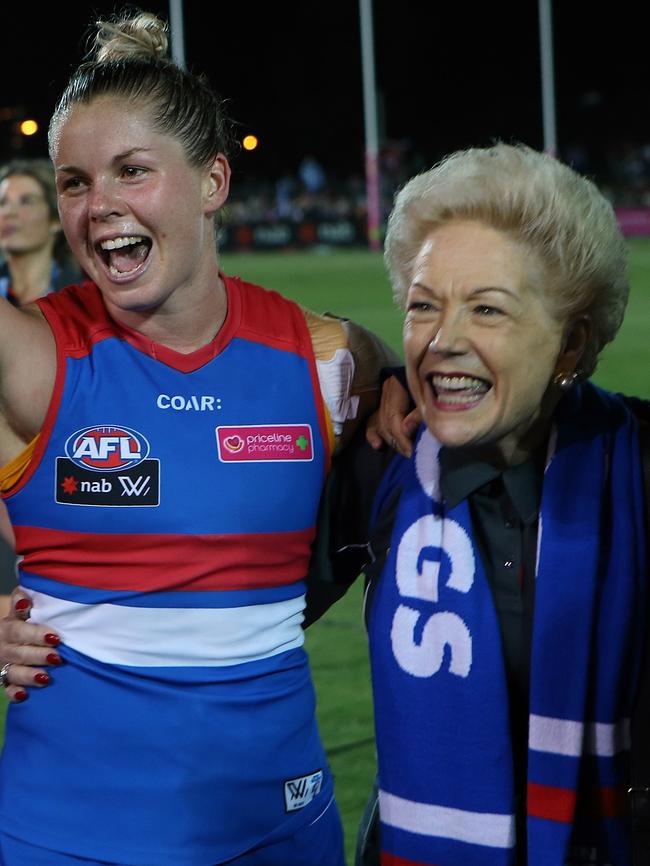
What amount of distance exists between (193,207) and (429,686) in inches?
33.7

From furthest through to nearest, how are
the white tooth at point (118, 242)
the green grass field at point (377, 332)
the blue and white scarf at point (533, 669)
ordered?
the green grass field at point (377, 332), the white tooth at point (118, 242), the blue and white scarf at point (533, 669)

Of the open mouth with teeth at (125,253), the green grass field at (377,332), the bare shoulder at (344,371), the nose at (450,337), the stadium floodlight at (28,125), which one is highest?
the stadium floodlight at (28,125)

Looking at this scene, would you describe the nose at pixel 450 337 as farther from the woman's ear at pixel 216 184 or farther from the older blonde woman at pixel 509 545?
the woman's ear at pixel 216 184

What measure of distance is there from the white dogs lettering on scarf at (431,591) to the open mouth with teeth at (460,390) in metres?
0.18

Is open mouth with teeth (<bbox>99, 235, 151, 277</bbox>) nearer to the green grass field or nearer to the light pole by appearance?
the green grass field

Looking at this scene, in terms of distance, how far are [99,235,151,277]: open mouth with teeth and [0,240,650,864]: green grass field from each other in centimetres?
209

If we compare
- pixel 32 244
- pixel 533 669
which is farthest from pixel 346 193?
pixel 533 669

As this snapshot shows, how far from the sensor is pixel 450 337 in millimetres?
1924

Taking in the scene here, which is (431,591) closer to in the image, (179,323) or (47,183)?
(179,323)

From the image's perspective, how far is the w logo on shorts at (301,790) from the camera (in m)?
2.21

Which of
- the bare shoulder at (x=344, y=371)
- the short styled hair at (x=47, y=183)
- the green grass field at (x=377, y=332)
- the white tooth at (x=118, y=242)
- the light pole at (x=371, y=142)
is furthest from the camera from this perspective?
the light pole at (x=371, y=142)

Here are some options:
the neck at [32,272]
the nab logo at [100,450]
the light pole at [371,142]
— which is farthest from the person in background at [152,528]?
the light pole at [371,142]

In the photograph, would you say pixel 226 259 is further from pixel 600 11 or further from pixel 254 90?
pixel 600 11

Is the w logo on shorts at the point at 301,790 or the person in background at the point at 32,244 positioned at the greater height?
the person in background at the point at 32,244
